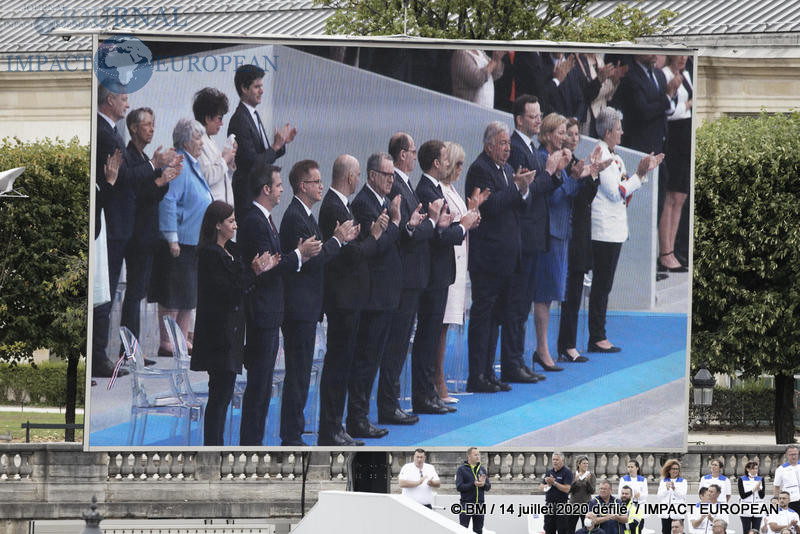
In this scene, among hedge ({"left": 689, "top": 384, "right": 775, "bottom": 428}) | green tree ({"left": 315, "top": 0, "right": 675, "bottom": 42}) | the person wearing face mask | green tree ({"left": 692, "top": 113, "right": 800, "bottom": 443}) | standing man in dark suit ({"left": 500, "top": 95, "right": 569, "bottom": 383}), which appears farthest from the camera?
hedge ({"left": 689, "top": 384, "right": 775, "bottom": 428})

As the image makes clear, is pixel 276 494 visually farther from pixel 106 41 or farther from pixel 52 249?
pixel 52 249

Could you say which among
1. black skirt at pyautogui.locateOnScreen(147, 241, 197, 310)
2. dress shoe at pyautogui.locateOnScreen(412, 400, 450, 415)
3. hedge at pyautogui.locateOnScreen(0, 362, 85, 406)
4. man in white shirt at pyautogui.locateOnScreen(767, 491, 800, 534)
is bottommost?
hedge at pyautogui.locateOnScreen(0, 362, 85, 406)

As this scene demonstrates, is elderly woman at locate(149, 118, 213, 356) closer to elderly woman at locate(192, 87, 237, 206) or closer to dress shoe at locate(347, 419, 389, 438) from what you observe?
elderly woman at locate(192, 87, 237, 206)

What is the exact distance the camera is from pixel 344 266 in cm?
1961

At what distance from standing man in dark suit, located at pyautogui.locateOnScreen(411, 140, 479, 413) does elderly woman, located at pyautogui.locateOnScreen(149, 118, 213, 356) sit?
2.90m

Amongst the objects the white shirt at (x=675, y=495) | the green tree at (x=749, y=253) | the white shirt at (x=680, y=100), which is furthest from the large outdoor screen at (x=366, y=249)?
the green tree at (x=749, y=253)

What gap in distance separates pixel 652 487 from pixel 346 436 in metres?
6.99

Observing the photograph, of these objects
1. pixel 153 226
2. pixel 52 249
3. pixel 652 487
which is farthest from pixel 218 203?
pixel 52 249

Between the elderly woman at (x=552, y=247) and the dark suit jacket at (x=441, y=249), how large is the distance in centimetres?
115

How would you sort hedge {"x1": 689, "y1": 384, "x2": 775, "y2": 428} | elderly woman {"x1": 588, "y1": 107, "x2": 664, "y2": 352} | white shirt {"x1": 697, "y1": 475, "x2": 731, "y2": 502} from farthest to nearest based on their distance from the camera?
1. hedge {"x1": 689, "y1": 384, "x2": 775, "y2": 428}
2. elderly woman {"x1": 588, "y1": 107, "x2": 664, "y2": 352}
3. white shirt {"x1": 697, "y1": 475, "x2": 731, "y2": 502}

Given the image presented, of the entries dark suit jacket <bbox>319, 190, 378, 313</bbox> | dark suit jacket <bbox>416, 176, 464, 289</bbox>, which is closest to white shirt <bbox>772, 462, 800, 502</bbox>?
dark suit jacket <bbox>416, 176, 464, 289</bbox>

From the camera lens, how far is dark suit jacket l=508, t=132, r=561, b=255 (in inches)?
784

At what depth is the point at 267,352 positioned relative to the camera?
19594 millimetres

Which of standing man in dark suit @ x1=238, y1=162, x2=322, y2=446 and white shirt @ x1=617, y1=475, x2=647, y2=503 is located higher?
standing man in dark suit @ x1=238, y1=162, x2=322, y2=446
